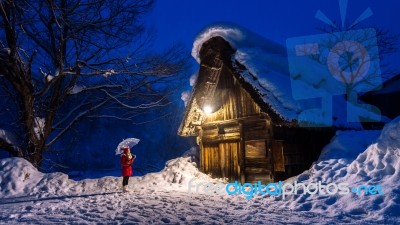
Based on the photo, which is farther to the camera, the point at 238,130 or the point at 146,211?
the point at 238,130

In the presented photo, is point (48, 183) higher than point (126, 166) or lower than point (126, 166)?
lower

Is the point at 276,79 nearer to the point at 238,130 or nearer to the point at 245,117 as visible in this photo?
the point at 245,117

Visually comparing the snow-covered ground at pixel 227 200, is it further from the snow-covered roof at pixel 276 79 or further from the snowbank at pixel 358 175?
the snow-covered roof at pixel 276 79

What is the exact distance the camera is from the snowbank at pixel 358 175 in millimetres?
5766

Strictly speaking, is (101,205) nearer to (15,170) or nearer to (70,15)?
(15,170)

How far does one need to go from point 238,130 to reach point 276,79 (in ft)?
9.08

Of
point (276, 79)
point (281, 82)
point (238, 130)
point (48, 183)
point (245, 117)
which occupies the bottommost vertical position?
point (48, 183)

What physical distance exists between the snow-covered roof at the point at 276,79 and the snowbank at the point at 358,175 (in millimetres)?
1456

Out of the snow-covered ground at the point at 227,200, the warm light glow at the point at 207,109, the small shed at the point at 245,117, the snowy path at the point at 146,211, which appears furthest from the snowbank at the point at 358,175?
the warm light glow at the point at 207,109

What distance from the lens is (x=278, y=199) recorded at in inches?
301

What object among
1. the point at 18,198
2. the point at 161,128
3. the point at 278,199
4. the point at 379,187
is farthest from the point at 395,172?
the point at 161,128

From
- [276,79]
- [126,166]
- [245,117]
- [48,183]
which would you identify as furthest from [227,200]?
[48,183]

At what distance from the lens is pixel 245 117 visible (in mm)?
11641

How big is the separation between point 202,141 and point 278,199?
637 cm
